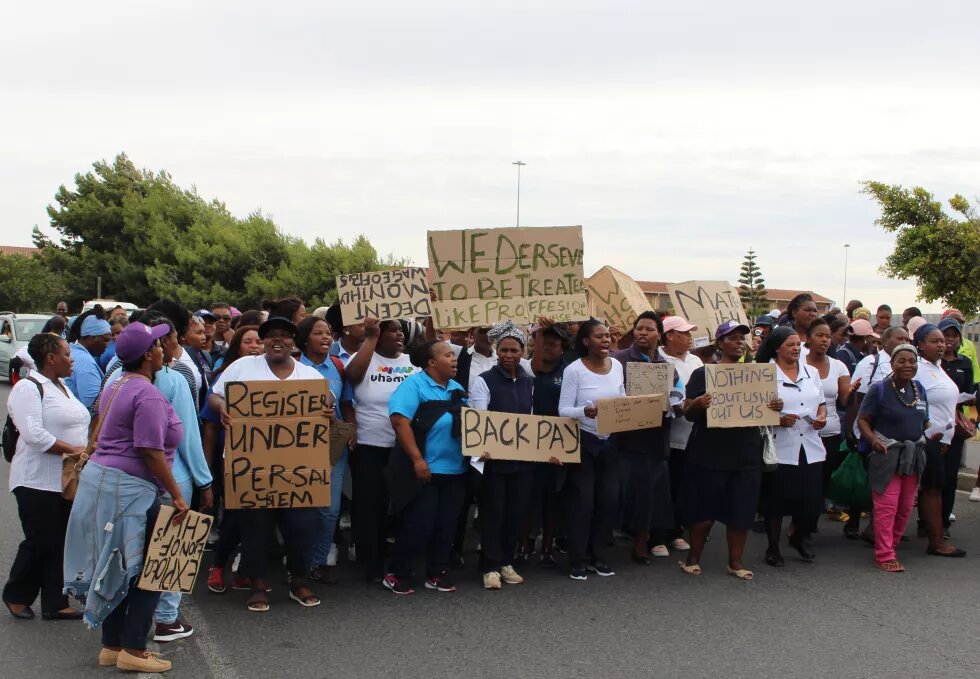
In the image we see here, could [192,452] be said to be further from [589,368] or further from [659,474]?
[659,474]

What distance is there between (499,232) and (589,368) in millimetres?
1533

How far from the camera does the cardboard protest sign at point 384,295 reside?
765cm

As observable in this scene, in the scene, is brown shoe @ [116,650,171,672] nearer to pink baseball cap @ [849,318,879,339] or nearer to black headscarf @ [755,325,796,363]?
black headscarf @ [755,325,796,363]

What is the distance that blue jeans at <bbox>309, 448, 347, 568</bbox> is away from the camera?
7203 millimetres

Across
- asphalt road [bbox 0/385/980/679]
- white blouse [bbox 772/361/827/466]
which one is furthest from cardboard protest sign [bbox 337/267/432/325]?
white blouse [bbox 772/361/827/466]

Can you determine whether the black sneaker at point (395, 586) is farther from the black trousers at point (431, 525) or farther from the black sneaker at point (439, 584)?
the black sneaker at point (439, 584)

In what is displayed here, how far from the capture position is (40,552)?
20.5ft

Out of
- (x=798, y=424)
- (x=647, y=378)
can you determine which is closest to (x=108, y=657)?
(x=647, y=378)

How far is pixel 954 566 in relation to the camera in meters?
8.17

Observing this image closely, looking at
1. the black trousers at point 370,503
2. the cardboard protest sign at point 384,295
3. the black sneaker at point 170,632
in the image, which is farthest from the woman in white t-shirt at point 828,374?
the black sneaker at point 170,632

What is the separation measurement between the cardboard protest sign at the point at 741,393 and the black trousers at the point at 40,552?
4491 mm

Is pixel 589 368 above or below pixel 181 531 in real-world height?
above

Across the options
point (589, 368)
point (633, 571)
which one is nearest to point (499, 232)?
point (589, 368)

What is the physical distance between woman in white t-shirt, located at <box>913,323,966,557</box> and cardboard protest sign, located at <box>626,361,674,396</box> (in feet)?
7.23
